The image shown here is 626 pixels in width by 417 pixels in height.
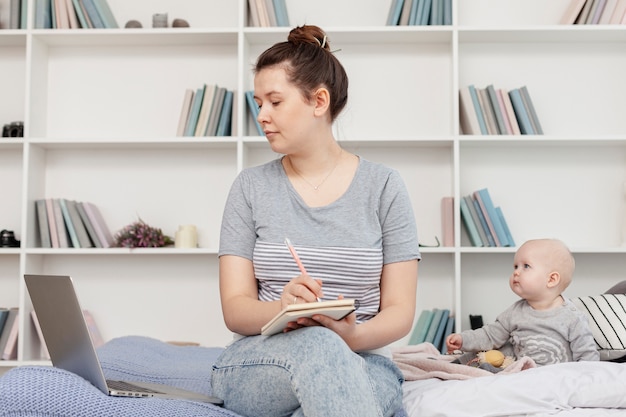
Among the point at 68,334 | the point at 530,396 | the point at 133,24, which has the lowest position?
the point at 530,396

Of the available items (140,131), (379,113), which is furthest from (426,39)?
(140,131)

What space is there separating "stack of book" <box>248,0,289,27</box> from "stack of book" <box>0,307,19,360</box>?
1.62 meters

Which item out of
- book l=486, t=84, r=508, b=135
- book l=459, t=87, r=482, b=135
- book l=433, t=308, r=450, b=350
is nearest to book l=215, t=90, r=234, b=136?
book l=459, t=87, r=482, b=135

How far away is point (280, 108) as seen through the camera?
5.70 ft

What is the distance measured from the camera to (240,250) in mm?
1729

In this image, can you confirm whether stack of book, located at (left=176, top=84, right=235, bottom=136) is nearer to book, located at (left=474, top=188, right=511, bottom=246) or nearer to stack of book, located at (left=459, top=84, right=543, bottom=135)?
stack of book, located at (left=459, top=84, right=543, bottom=135)

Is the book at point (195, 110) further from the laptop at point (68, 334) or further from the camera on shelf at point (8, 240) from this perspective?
the laptop at point (68, 334)

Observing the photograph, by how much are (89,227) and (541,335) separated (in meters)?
2.17

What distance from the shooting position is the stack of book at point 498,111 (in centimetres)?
344

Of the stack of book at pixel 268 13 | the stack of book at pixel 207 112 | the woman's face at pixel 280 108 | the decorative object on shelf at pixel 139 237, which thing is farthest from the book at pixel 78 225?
the woman's face at pixel 280 108

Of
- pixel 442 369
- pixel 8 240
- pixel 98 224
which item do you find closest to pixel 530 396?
pixel 442 369

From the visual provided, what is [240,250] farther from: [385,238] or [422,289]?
[422,289]

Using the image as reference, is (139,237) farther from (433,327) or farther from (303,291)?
(303,291)

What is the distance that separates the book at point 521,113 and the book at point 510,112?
0.06 ft
